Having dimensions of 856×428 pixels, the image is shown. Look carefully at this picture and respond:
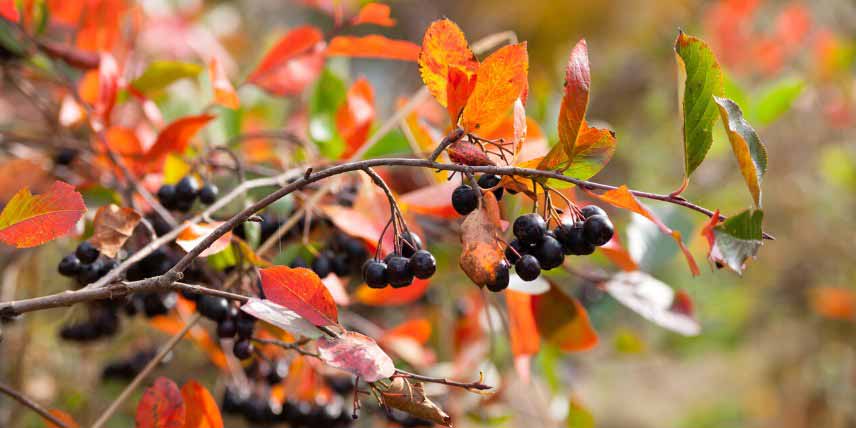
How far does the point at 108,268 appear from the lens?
2.21 feet

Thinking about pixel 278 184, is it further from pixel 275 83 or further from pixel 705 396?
pixel 705 396

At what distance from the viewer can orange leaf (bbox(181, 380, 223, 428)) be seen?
0.66 metres

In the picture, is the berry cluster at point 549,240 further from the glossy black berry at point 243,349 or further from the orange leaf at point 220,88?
the orange leaf at point 220,88

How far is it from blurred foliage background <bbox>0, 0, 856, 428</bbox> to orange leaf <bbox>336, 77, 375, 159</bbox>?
18cm

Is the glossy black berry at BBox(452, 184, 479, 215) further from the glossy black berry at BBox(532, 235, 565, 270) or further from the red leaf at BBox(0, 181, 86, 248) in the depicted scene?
the red leaf at BBox(0, 181, 86, 248)

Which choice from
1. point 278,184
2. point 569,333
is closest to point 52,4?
point 278,184

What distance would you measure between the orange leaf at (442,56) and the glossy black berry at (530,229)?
11cm

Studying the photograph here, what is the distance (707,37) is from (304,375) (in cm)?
186

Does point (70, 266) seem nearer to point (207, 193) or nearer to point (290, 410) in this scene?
point (207, 193)

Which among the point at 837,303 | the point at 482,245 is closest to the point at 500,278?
the point at 482,245

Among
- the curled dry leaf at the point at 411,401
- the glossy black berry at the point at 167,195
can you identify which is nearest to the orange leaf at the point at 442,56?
the curled dry leaf at the point at 411,401

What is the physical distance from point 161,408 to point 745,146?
54cm

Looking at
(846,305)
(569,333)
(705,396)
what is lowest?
(705,396)

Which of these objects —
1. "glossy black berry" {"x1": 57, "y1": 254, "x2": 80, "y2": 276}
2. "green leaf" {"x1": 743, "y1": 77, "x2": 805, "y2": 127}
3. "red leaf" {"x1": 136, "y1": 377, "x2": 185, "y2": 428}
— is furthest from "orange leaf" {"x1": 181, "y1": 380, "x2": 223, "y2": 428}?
"green leaf" {"x1": 743, "y1": 77, "x2": 805, "y2": 127}
